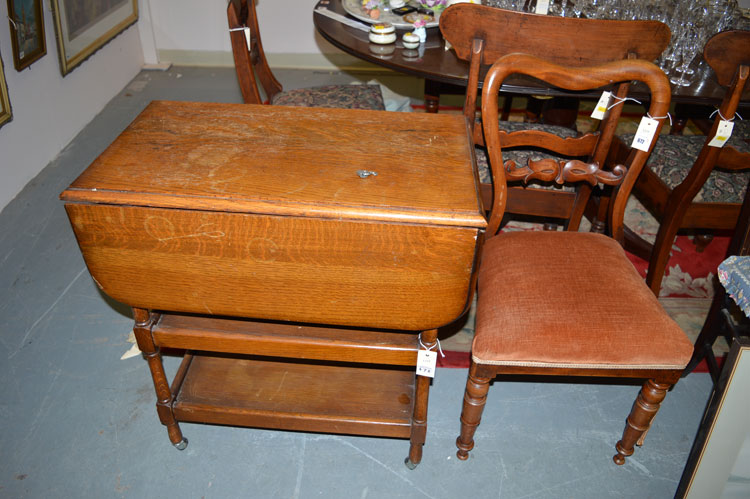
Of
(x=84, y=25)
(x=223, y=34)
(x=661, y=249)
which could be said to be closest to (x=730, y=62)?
(x=661, y=249)

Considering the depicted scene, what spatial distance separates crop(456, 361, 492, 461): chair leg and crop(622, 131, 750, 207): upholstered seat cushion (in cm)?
101

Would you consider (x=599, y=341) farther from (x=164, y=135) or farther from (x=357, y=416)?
(x=164, y=135)

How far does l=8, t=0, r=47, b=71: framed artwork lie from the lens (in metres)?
2.47


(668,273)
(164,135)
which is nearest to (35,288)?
(164,135)

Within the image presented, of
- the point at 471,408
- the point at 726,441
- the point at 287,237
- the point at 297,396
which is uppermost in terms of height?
the point at 287,237

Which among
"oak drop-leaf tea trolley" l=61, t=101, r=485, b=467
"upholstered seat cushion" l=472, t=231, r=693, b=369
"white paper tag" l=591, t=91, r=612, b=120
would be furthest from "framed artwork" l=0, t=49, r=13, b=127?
"white paper tag" l=591, t=91, r=612, b=120

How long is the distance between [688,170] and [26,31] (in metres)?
2.83

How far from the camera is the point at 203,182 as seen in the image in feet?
→ 3.97

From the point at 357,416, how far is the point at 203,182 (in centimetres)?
74

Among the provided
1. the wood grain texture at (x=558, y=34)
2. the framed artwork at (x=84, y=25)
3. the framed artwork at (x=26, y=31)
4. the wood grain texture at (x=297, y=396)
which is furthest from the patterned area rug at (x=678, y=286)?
the framed artwork at (x=84, y=25)

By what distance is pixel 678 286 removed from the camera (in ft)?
7.32

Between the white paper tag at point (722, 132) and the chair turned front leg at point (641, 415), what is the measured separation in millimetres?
703

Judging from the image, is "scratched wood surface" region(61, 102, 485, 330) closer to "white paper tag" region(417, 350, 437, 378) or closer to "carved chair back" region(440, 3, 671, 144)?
"white paper tag" region(417, 350, 437, 378)

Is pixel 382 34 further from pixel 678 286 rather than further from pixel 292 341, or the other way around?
pixel 678 286
